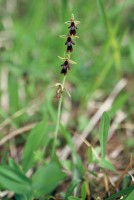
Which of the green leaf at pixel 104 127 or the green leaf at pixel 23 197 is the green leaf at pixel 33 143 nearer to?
the green leaf at pixel 23 197

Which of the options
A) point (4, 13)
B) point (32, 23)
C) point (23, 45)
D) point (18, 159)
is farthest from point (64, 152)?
point (4, 13)

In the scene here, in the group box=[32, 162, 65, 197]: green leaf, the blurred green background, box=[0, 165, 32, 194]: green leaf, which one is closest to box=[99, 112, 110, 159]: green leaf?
box=[32, 162, 65, 197]: green leaf

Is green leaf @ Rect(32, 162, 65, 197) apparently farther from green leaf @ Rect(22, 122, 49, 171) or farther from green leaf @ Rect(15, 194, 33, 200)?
green leaf @ Rect(22, 122, 49, 171)

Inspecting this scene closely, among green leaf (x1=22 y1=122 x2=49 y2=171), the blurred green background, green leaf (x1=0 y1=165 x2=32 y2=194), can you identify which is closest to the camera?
green leaf (x1=0 y1=165 x2=32 y2=194)

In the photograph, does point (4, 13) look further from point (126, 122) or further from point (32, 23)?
point (126, 122)

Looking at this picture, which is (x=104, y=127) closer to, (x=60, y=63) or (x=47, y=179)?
(x=47, y=179)

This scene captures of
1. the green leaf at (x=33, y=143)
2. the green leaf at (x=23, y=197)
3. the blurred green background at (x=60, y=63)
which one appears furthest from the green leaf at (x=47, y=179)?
the blurred green background at (x=60, y=63)
